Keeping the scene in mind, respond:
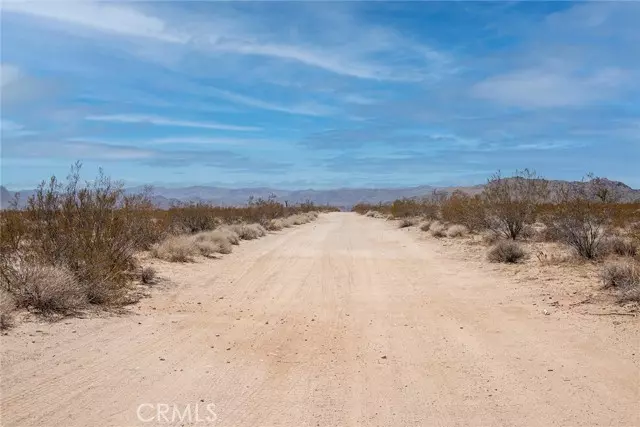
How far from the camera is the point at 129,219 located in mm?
13570

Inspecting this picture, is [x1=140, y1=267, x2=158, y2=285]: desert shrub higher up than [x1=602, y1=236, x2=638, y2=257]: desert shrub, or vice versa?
[x1=602, y1=236, x2=638, y2=257]: desert shrub

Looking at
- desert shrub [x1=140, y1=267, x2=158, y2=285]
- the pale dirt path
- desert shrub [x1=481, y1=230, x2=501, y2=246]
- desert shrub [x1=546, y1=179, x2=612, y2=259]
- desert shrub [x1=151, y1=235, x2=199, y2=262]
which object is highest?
desert shrub [x1=546, y1=179, x2=612, y2=259]

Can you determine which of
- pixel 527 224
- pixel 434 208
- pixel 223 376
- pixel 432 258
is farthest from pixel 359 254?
pixel 434 208

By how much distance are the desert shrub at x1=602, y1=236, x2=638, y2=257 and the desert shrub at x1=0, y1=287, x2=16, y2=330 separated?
1458 cm

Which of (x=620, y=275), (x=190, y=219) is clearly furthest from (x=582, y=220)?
(x=190, y=219)

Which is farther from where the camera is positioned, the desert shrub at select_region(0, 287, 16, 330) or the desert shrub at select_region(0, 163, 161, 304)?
the desert shrub at select_region(0, 163, 161, 304)

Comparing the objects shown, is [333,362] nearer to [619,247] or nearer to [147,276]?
[147,276]

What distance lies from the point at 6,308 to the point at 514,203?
18998 mm

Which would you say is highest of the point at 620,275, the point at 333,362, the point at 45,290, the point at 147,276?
the point at 620,275

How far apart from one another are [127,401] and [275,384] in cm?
153

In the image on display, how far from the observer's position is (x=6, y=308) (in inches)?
327

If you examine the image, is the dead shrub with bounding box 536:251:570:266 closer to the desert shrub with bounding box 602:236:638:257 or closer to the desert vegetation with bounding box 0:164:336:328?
the desert shrub with bounding box 602:236:638:257

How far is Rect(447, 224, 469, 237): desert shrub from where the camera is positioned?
26.5m

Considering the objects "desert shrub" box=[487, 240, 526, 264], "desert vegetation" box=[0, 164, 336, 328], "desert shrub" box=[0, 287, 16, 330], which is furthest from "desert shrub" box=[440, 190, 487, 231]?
"desert shrub" box=[0, 287, 16, 330]
